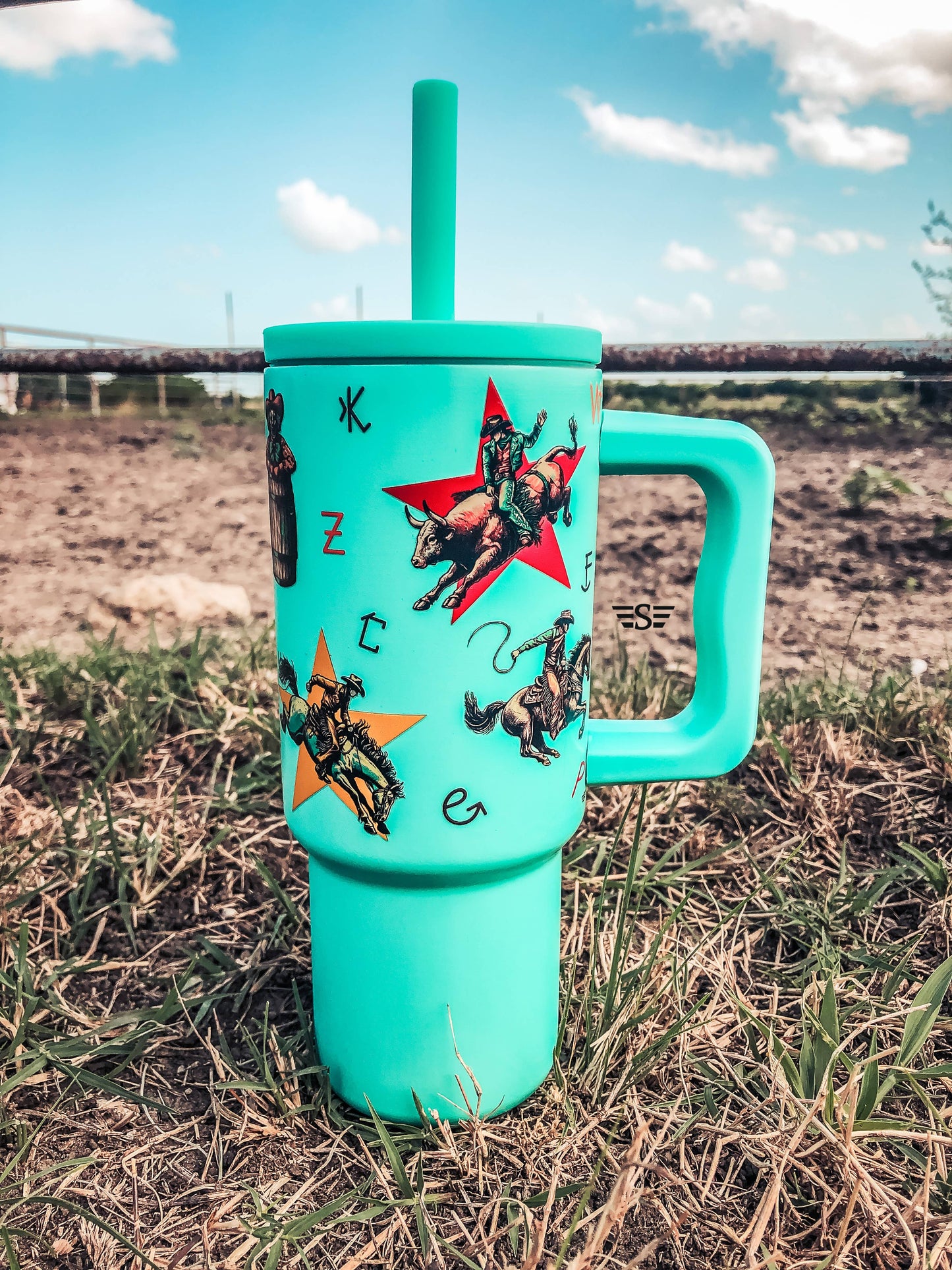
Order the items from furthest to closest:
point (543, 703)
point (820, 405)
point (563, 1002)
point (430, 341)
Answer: point (820, 405) → point (563, 1002) → point (543, 703) → point (430, 341)

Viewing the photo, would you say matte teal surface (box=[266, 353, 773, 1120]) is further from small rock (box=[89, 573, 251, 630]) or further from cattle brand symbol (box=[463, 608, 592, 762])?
small rock (box=[89, 573, 251, 630])

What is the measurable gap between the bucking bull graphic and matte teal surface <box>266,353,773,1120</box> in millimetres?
14

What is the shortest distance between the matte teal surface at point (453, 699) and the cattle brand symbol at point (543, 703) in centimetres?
1

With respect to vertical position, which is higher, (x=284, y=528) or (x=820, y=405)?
(x=820, y=405)

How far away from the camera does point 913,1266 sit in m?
0.98

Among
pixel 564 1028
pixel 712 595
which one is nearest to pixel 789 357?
pixel 712 595

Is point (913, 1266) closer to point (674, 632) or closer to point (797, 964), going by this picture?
point (797, 964)

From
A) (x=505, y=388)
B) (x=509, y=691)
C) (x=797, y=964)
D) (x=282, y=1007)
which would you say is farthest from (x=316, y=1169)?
(x=505, y=388)

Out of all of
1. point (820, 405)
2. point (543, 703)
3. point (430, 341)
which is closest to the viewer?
point (430, 341)

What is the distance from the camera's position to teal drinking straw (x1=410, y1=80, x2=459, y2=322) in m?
1.13

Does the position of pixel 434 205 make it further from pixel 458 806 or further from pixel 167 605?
pixel 167 605

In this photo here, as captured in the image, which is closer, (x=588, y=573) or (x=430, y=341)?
(x=430, y=341)

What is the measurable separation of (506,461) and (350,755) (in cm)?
36

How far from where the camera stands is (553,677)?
1106 mm
